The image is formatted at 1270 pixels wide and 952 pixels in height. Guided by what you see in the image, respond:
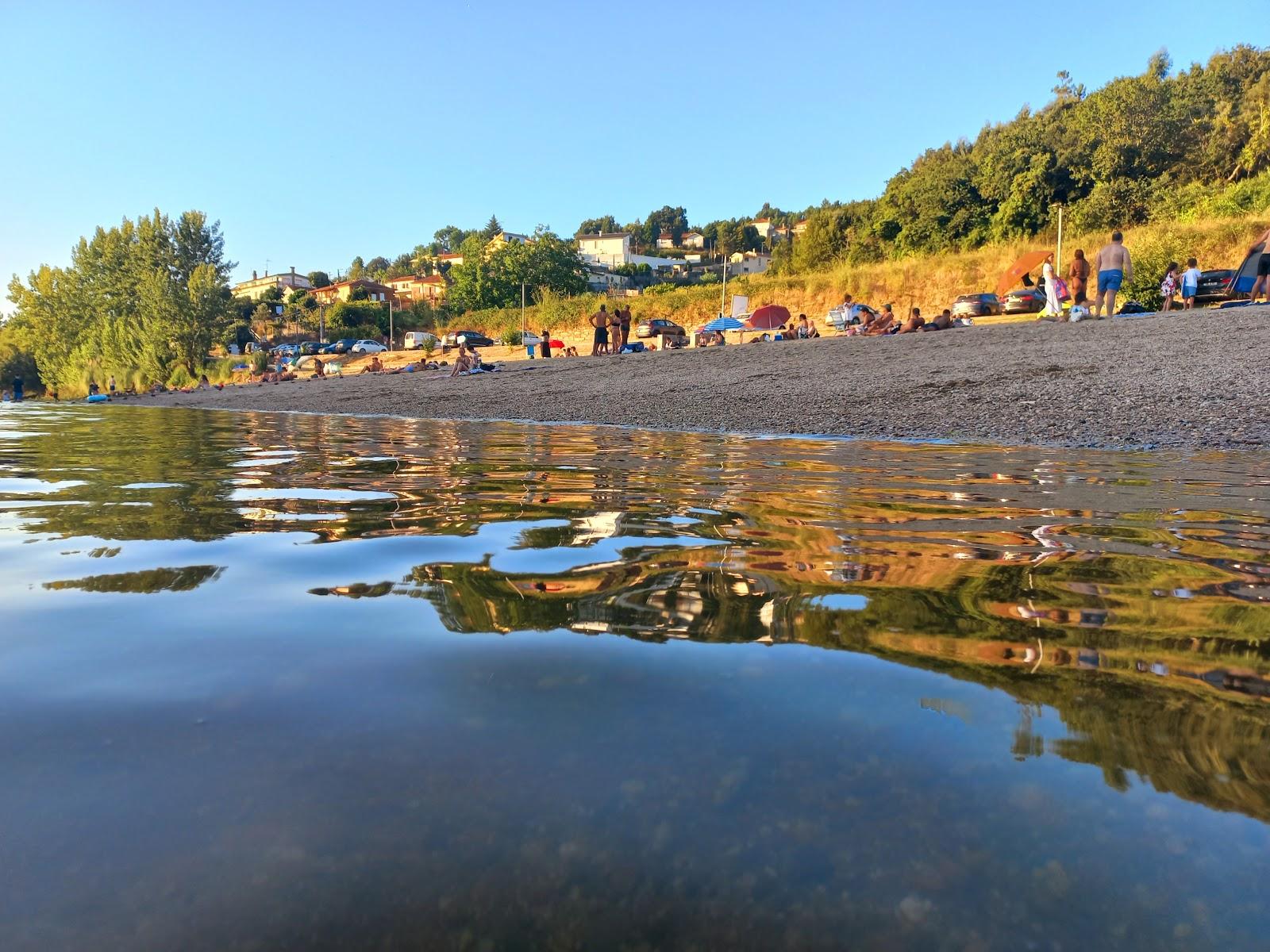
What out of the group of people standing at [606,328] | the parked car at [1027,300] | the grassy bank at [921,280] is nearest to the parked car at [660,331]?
the grassy bank at [921,280]

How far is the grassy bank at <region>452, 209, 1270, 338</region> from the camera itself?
2850 cm

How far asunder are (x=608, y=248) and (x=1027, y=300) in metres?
97.0

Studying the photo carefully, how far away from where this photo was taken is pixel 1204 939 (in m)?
0.72

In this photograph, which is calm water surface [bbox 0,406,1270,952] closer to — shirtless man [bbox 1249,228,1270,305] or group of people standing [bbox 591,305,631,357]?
shirtless man [bbox 1249,228,1270,305]

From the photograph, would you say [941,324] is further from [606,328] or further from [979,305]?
[979,305]

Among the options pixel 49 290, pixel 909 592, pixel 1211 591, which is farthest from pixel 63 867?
pixel 49 290

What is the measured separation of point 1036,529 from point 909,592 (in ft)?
3.50

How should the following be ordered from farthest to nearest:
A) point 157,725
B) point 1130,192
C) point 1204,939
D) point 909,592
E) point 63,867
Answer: point 1130,192 → point 909,592 → point 157,725 → point 63,867 → point 1204,939

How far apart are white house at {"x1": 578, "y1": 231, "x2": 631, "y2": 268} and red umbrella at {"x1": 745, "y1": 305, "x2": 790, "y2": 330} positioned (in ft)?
286

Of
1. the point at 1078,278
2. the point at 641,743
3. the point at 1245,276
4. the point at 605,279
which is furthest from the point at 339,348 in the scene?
the point at 641,743

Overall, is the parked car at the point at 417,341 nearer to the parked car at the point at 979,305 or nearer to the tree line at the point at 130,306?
the tree line at the point at 130,306

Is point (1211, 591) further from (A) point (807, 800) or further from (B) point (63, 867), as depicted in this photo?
(B) point (63, 867)

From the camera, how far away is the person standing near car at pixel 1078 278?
45.8ft

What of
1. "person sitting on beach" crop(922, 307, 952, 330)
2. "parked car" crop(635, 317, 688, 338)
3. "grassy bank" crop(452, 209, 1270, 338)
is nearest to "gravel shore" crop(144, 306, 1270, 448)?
"person sitting on beach" crop(922, 307, 952, 330)
